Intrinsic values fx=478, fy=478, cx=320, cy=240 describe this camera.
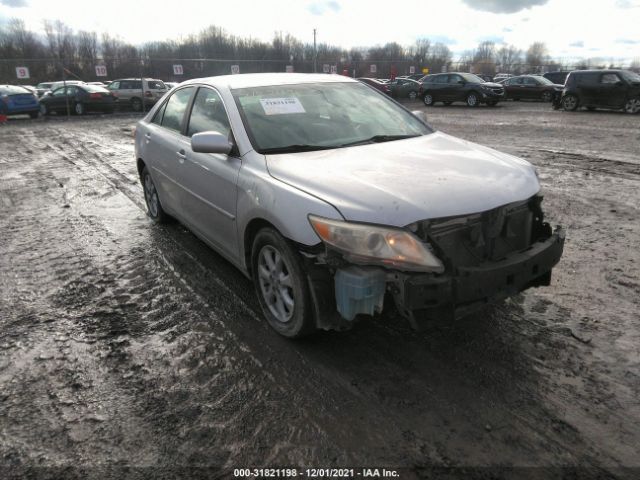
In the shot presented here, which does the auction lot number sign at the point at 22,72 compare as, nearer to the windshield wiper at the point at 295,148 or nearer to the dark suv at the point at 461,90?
the dark suv at the point at 461,90

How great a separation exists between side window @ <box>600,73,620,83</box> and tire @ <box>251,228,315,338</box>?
63.5 feet

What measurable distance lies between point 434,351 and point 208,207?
207 centimetres

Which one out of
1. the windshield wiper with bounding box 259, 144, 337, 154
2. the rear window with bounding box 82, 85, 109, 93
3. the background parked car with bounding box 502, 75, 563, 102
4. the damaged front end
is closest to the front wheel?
the background parked car with bounding box 502, 75, 563, 102

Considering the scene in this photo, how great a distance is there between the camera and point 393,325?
332cm

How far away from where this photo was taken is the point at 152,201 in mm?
5629

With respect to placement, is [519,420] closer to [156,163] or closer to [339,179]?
[339,179]

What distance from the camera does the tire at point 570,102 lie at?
18953 mm

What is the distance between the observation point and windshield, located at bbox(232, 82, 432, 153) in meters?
3.45

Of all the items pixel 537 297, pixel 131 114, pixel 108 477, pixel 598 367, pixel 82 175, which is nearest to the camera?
pixel 108 477

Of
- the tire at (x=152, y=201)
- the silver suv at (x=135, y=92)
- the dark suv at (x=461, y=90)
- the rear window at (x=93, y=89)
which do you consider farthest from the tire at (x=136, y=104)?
the tire at (x=152, y=201)

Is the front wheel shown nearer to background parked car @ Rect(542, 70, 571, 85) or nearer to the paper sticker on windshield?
background parked car @ Rect(542, 70, 571, 85)

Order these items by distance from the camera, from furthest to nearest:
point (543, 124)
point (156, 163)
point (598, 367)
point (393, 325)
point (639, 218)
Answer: point (543, 124)
point (639, 218)
point (156, 163)
point (393, 325)
point (598, 367)

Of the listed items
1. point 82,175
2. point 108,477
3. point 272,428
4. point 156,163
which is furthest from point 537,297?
point 82,175

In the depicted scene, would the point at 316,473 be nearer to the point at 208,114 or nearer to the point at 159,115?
the point at 208,114
